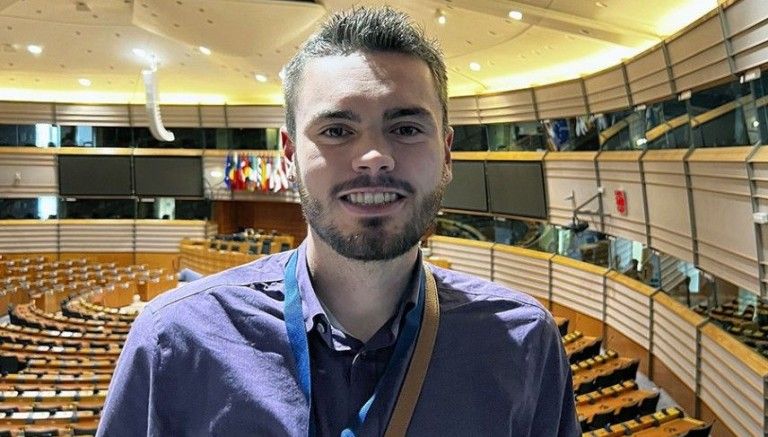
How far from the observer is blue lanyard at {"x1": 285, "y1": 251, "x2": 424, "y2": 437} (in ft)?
4.90

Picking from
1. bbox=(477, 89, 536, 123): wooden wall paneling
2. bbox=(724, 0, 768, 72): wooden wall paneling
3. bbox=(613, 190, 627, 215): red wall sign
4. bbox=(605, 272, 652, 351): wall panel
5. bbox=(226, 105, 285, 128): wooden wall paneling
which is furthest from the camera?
bbox=(226, 105, 285, 128): wooden wall paneling

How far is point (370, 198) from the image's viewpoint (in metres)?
1.50

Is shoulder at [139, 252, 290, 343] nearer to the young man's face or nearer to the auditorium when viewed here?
the auditorium

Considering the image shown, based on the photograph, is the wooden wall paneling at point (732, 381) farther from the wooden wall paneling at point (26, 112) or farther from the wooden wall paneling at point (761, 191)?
the wooden wall paneling at point (26, 112)

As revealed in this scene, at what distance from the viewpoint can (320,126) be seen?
1.52 metres

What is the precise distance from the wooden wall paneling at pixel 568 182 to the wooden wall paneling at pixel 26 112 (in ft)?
58.5

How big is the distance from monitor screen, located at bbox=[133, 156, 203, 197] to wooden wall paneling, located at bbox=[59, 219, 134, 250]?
4.79 ft

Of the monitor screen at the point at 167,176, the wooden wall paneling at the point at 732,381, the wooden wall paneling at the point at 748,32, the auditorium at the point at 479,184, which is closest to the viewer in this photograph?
the wooden wall paneling at the point at 748,32

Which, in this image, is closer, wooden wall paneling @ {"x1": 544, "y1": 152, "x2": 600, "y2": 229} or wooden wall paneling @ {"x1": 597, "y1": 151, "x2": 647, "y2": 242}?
wooden wall paneling @ {"x1": 597, "y1": 151, "x2": 647, "y2": 242}

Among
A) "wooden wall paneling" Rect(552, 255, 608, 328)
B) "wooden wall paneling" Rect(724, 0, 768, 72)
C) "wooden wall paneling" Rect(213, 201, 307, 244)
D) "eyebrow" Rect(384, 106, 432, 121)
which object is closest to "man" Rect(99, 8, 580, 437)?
"eyebrow" Rect(384, 106, 432, 121)

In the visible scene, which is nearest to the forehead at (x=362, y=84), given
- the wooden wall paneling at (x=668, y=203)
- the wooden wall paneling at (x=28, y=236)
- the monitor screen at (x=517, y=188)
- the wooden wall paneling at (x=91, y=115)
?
the wooden wall paneling at (x=668, y=203)

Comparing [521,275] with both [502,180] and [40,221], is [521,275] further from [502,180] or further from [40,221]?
[40,221]

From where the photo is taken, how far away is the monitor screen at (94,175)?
24.3m

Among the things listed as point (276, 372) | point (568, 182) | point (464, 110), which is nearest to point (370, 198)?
point (276, 372)
